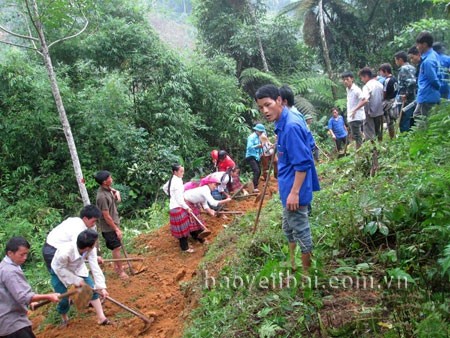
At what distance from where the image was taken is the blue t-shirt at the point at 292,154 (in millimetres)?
2941

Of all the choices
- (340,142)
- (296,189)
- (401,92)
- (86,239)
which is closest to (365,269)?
(296,189)

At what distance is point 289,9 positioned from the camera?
1405 centimetres

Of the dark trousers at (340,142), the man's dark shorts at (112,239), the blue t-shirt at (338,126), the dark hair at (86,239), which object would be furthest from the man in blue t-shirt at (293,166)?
the dark trousers at (340,142)

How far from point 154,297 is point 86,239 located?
149cm

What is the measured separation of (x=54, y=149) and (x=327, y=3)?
11764mm

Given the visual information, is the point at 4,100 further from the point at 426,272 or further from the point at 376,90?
the point at 426,272

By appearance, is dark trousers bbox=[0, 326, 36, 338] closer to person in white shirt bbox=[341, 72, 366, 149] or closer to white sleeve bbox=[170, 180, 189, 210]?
white sleeve bbox=[170, 180, 189, 210]

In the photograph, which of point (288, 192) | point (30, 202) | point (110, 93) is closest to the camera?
point (288, 192)

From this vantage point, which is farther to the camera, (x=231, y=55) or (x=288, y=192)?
(x=231, y=55)

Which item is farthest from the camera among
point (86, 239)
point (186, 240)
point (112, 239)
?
point (186, 240)

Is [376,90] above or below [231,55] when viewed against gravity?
below

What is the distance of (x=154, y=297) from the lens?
16.4 ft

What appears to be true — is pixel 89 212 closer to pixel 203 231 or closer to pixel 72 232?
pixel 72 232

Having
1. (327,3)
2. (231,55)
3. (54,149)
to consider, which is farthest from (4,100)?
(327,3)
